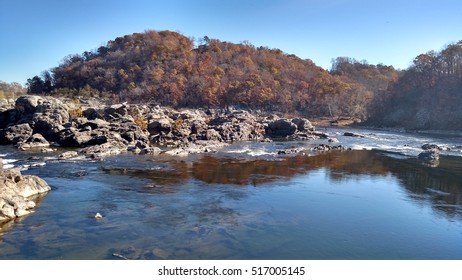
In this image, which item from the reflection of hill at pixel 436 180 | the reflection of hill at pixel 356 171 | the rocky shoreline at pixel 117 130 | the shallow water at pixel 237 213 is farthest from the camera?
the rocky shoreline at pixel 117 130

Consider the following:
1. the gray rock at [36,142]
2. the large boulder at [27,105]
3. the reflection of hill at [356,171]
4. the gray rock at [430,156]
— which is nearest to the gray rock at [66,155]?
the gray rock at [36,142]

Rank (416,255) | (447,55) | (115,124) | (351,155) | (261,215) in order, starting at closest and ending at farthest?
(416,255), (261,215), (351,155), (115,124), (447,55)

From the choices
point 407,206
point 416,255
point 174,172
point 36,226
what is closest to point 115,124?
point 174,172

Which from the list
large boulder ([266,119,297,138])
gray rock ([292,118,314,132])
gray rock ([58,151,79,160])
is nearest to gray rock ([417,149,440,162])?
large boulder ([266,119,297,138])

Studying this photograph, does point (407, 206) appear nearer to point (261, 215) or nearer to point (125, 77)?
point (261, 215)

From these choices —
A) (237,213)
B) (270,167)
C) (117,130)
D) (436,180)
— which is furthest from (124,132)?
(436,180)

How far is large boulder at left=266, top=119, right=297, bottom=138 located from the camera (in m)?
41.8

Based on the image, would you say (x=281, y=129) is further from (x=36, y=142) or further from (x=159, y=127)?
(x=36, y=142)

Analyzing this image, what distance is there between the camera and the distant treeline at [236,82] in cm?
6150

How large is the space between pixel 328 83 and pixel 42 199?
73713mm

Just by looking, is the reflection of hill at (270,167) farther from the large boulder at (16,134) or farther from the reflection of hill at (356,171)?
the large boulder at (16,134)

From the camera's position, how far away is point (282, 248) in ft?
30.7

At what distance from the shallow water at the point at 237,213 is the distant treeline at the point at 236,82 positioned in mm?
42929

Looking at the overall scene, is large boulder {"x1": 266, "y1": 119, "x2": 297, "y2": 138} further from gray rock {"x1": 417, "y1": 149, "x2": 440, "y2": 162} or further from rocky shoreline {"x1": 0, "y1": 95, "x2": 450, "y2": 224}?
gray rock {"x1": 417, "y1": 149, "x2": 440, "y2": 162}
